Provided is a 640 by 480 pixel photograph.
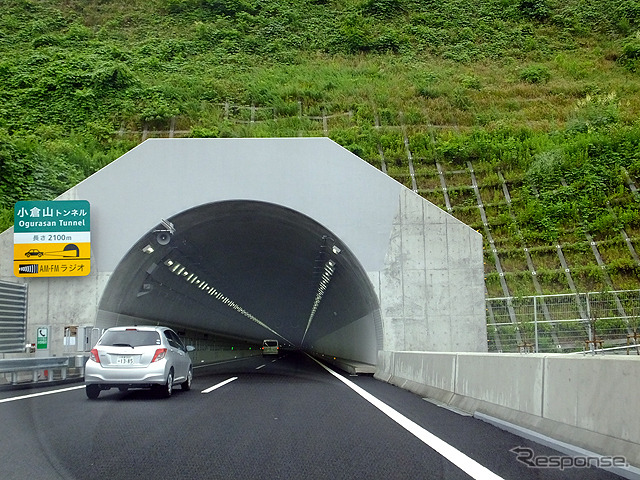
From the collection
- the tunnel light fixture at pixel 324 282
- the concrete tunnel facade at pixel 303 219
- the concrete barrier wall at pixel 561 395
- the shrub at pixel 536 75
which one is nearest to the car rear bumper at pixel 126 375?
the concrete barrier wall at pixel 561 395

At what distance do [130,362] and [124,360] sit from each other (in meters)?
0.13

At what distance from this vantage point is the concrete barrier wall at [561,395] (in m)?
6.78

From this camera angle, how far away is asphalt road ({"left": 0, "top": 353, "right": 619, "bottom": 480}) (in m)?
7.43

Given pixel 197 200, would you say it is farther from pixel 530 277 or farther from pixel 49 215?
pixel 530 277

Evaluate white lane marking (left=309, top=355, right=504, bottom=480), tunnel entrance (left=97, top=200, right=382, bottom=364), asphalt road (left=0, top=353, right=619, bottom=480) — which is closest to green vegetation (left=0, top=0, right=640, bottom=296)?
tunnel entrance (left=97, top=200, right=382, bottom=364)

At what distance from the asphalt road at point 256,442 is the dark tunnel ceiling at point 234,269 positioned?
41.5 ft

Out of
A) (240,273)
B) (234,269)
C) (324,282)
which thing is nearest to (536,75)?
(324,282)

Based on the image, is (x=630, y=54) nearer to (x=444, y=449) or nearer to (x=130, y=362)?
(x=130, y=362)

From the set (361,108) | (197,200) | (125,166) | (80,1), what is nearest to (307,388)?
(197,200)

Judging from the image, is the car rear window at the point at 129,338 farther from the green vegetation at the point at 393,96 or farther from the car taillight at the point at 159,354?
the green vegetation at the point at 393,96

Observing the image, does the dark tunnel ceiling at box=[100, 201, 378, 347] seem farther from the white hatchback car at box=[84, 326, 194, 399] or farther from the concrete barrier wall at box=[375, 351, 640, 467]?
the concrete barrier wall at box=[375, 351, 640, 467]

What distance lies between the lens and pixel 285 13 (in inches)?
2847

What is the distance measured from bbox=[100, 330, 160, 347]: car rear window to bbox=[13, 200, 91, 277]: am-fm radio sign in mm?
9417

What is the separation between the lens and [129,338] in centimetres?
1719
